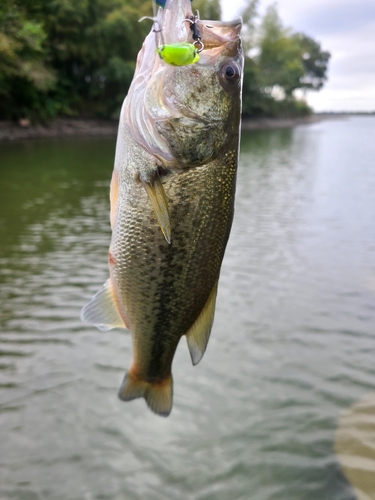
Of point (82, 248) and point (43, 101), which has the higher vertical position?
point (43, 101)

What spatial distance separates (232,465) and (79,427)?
4.63 feet

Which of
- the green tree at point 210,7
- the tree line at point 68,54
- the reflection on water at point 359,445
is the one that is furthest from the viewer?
the green tree at point 210,7

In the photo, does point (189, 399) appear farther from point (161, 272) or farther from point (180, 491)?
point (161, 272)

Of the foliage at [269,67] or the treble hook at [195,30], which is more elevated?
the foliage at [269,67]

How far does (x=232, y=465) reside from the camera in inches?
150

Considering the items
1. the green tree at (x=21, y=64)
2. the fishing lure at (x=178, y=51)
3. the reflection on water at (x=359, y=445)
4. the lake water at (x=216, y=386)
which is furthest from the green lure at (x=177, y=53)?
the green tree at (x=21, y=64)

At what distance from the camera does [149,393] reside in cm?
227

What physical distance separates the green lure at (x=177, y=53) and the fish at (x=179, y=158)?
13 cm

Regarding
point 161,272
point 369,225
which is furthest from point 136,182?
point 369,225

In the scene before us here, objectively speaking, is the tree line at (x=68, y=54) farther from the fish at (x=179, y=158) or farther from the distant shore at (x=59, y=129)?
the fish at (x=179, y=158)

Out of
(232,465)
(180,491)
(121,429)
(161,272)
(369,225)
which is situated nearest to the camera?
(161,272)

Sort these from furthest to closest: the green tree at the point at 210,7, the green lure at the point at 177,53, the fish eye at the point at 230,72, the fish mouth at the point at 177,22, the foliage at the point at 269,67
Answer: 1. the foliage at the point at 269,67
2. the green tree at the point at 210,7
3. the fish eye at the point at 230,72
4. the fish mouth at the point at 177,22
5. the green lure at the point at 177,53

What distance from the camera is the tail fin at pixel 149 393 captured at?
2260 millimetres

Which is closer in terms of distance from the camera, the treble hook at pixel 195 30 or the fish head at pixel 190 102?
the treble hook at pixel 195 30
